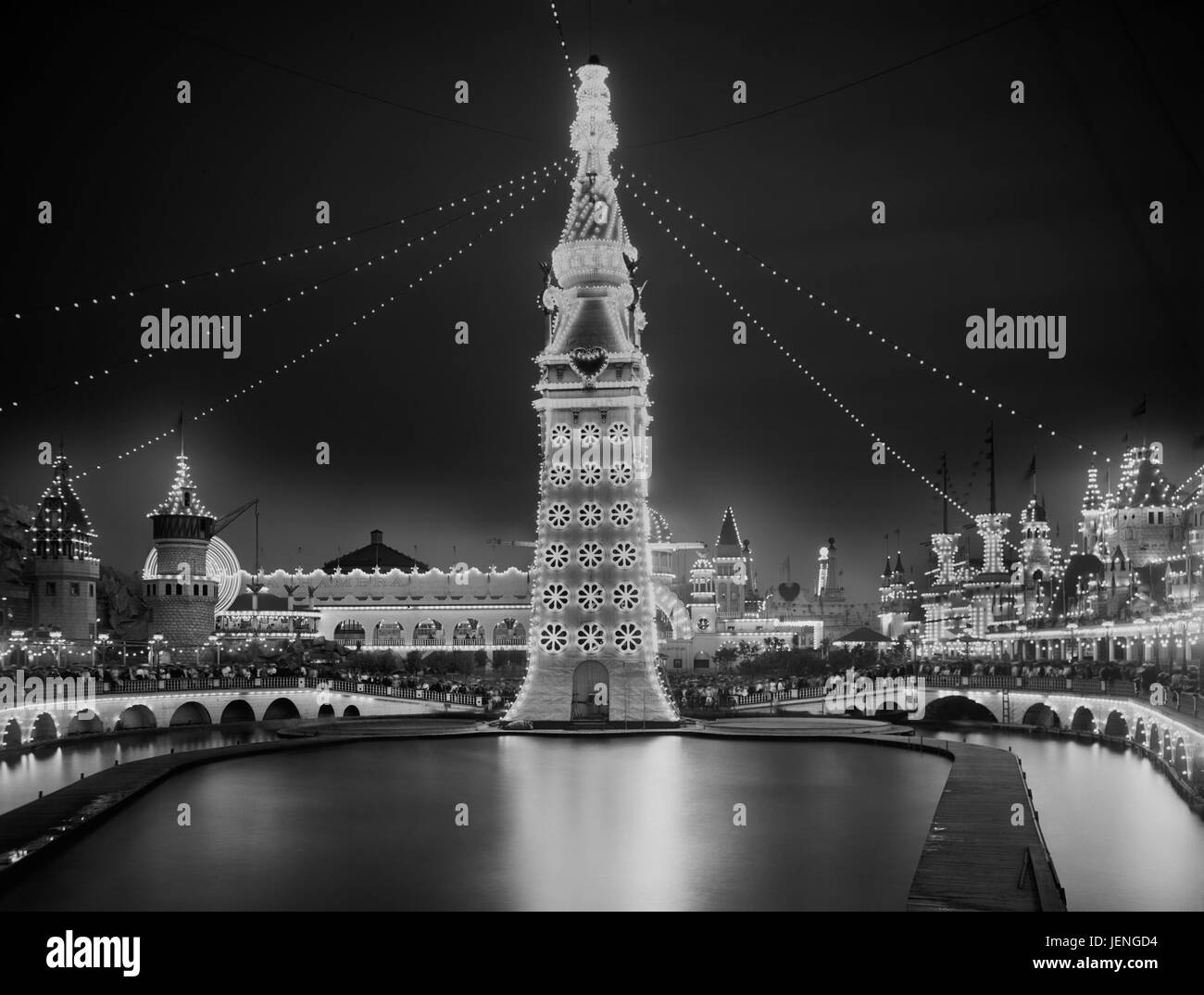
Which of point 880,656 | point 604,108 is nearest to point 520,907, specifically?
point 604,108

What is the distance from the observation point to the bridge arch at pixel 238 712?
195ft

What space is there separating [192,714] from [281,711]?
16.9 ft

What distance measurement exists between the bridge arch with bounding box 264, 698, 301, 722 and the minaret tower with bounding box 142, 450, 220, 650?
13.9 m

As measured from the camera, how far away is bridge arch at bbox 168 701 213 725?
56.9 meters

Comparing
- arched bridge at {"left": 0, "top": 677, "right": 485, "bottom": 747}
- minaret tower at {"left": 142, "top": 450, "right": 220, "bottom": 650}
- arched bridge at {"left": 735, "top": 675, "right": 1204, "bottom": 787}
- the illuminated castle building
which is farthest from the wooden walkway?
minaret tower at {"left": 142, "top": 450, "right": 220, "bottom": 650}

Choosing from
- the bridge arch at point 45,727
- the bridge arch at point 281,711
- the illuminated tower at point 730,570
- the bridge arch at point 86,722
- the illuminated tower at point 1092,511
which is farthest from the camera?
the illuminated tower at point 730,570

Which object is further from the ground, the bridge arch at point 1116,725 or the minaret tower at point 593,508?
the minaret tower at point 593,508

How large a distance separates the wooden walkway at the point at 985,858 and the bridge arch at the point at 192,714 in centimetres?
3919

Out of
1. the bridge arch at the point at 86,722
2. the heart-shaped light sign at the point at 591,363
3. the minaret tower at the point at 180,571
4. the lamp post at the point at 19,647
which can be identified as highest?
the heart-shaped light sign at the point at 591,363

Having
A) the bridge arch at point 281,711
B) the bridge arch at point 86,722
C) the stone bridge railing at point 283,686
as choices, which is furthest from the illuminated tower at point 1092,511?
the bridge arch at point 86,722

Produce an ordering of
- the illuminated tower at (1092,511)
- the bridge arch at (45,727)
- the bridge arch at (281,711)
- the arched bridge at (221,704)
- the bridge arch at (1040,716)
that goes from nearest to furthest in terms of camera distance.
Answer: the bridge arch at (45,727) → the arched bridge at (221,704) → the bridge arch at (1040,716) → the bridge arch at (281,711) → the illuminated tower at (1092,511)

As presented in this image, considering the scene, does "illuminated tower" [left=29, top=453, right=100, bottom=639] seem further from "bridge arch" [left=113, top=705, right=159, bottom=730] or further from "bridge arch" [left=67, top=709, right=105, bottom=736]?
"bridge arch" [left=67, top=709, right=105, bottom=736]

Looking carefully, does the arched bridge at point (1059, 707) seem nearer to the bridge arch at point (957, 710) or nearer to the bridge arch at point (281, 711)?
the bridge arch at point (957, 710)

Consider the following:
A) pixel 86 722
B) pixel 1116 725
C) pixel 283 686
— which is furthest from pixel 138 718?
pixel 1116 725
